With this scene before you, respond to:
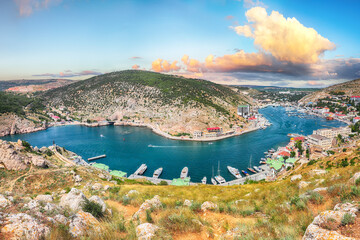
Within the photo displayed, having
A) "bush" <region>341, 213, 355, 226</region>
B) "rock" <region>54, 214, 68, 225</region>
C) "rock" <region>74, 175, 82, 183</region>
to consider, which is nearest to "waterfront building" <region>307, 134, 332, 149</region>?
"bush" <region>341, 213, 355, 226</region>

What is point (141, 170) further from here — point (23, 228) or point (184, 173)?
point (23, 228)

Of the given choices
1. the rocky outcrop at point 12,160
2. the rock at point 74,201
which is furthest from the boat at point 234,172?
the rock at point 74,201

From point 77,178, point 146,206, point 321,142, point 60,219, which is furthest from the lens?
point 321,142

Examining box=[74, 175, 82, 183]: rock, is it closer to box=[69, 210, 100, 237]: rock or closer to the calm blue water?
box=[69, 210, 100, 237]: rock

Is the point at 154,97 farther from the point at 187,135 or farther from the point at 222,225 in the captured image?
the point at 222,225

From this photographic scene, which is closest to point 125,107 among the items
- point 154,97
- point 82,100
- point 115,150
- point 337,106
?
point 154,97

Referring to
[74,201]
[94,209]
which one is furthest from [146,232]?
[74,201]

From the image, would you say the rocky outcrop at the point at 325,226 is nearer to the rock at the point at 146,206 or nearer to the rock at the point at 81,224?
the rock at the point at 81,224
